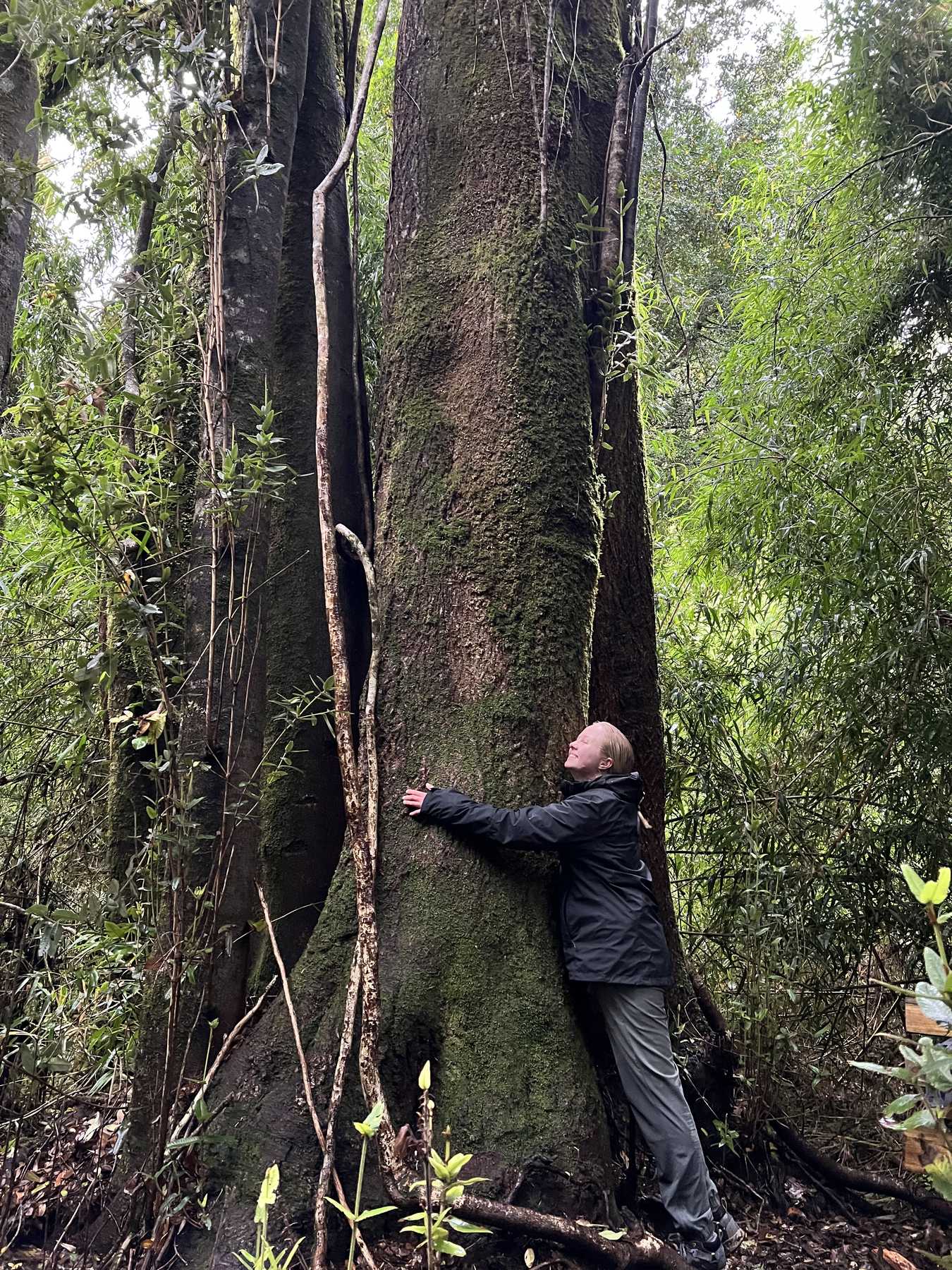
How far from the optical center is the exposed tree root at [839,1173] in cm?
303

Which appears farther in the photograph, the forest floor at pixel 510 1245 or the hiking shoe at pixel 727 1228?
the hiking shoe at pixel 727 1228

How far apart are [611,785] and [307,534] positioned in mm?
1424

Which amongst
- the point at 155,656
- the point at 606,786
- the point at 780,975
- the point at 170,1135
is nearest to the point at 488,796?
the point at 606,786

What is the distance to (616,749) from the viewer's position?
2623mm

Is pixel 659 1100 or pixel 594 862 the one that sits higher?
pixel 594 862

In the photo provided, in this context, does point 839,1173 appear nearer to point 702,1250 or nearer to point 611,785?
point 702,1250

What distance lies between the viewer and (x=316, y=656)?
123 inches

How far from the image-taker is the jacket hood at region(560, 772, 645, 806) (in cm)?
252

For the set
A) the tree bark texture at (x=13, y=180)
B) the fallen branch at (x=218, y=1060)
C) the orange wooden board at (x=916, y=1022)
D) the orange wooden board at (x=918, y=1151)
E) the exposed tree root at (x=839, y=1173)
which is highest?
the tree bark texture at (x=13, y=180)

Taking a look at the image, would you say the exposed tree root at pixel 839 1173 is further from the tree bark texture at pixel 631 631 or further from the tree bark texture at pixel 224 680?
the tree bark texture at pixel 224 680

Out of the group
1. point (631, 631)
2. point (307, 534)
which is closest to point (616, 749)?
point (631, 631)

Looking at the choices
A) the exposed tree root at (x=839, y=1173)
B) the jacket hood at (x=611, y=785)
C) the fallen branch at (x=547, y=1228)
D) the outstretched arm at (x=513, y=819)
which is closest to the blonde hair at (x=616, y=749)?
the jacket hood at (x=611, y=785)

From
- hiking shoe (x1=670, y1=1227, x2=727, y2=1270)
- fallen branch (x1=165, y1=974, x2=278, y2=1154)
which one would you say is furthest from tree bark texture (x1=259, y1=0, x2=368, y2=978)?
hiking shoe (x1=670, y1=1227, x2=727, y2=1270)

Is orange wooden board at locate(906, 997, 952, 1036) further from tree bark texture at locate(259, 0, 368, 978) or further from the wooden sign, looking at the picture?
tree bark texture at locate(259, 0, 368, 978)
